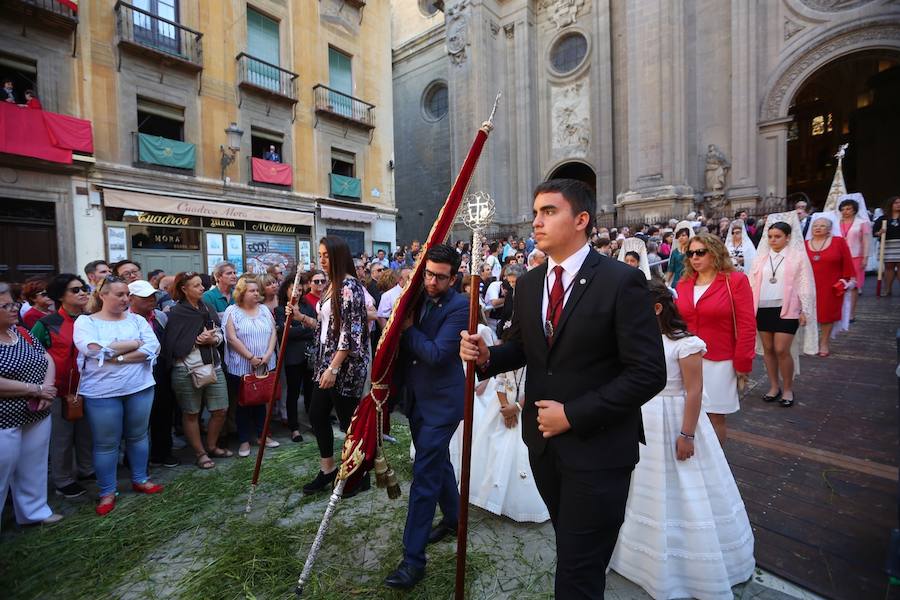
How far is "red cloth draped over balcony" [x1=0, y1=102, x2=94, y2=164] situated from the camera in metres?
10.3

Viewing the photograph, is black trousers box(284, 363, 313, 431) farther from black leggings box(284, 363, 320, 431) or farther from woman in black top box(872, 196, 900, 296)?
woman in black top box(872, 196, 900, 296)

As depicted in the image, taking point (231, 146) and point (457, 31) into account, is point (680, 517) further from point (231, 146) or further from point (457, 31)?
point (457, 31)

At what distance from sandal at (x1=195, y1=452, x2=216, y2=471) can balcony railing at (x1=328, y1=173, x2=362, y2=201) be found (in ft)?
49.0

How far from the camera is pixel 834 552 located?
8.98 ft

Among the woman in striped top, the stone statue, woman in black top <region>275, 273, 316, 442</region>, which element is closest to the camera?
the woman in striped top

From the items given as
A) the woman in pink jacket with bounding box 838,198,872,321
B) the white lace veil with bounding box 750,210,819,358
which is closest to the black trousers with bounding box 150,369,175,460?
the white lace veil with bounding box 750,210,819,358

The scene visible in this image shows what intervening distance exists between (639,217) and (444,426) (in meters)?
17.4

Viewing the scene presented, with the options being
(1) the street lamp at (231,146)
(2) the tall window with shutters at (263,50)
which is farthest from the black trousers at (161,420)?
(2) the tall window with shutters at (263,50)

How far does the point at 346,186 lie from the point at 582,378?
18.2 meters

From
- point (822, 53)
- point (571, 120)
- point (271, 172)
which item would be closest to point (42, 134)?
point (271, 172)

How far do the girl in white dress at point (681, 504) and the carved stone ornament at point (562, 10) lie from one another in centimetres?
2340

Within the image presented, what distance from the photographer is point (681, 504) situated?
8.34ft

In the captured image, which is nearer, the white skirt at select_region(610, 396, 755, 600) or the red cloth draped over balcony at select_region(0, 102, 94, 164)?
the white skirt at select_region(610, 396, 755, 600)

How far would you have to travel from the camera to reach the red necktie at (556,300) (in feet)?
6.31
